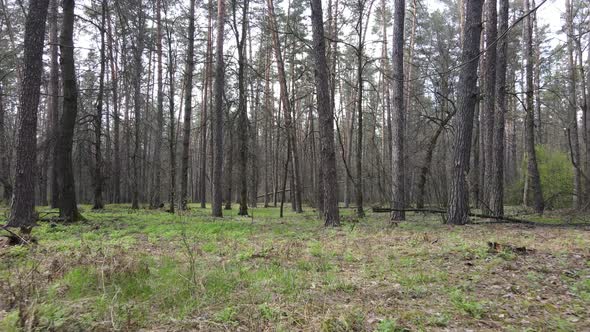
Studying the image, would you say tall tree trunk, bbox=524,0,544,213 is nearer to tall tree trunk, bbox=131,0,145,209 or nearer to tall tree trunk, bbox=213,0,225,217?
tall tree trunk, bbox=213,0,225,217

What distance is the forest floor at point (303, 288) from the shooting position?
2848mm

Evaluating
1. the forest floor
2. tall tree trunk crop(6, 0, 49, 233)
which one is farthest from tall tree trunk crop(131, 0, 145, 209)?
the forest floor

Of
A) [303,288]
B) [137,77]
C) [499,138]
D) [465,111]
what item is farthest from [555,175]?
[137,77]

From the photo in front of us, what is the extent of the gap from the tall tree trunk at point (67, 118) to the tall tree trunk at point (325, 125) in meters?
6.62

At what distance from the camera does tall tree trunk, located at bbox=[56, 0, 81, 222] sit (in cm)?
998

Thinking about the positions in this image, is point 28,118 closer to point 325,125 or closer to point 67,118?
point 67,118

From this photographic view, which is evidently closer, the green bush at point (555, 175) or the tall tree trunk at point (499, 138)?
the tall tree trunk at point (499, 138)

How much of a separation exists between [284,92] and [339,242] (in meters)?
10.2

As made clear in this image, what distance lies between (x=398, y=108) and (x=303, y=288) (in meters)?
8.44

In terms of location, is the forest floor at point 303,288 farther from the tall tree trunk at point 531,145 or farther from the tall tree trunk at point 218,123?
the tall tree trunk at point 531,145

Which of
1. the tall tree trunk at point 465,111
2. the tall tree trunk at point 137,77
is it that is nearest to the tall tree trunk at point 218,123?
the tall tree trunk at point 137,77

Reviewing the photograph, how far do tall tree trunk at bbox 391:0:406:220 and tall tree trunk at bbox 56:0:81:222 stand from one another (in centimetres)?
909

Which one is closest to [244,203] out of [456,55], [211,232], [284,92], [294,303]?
[284,92]

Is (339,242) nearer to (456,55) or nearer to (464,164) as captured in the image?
(464,164)
